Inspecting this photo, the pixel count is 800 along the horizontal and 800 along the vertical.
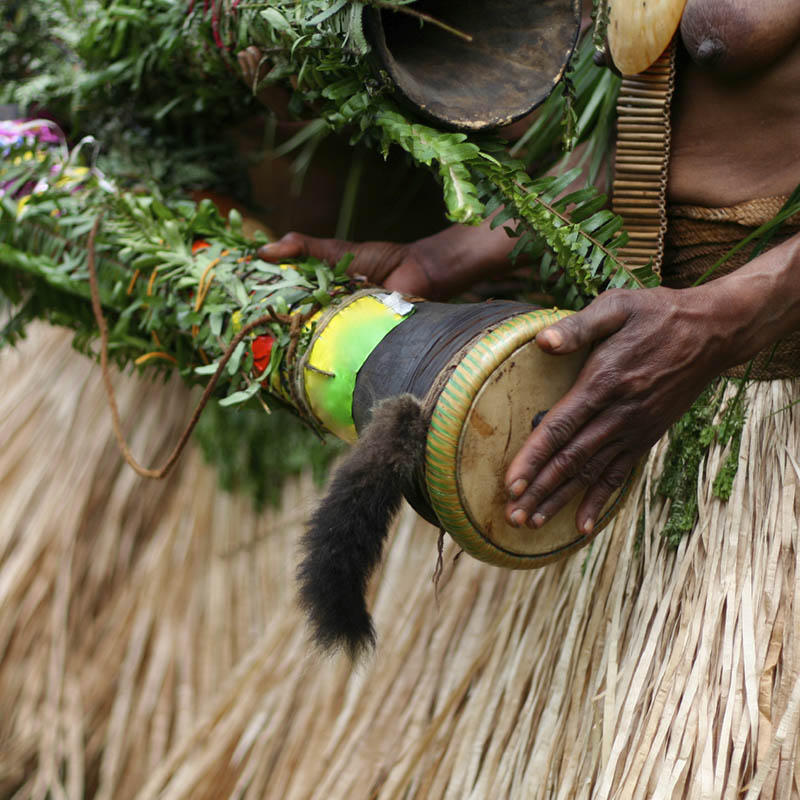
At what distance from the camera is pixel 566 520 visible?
856mm

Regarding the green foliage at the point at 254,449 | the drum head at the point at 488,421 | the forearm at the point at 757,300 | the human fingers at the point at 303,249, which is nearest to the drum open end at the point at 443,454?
the drum head at the point at 488,421

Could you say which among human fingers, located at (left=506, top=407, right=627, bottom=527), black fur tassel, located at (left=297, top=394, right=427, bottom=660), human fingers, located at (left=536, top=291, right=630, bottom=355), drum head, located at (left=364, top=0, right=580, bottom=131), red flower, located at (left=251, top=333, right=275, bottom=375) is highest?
drum head, located at (left=364, top=0, right=580, bottom=131)

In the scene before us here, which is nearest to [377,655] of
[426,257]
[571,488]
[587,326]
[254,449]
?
[254,449]

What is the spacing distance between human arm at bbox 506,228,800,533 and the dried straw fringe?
23 cm

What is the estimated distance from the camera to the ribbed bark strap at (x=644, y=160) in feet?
3.31

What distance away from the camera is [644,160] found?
40.3 inches

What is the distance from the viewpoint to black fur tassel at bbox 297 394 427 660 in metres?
0.75

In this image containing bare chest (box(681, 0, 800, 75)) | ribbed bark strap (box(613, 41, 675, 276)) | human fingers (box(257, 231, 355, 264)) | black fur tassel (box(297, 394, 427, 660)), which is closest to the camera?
black fur tassel (box(297, 394, 427, 660))

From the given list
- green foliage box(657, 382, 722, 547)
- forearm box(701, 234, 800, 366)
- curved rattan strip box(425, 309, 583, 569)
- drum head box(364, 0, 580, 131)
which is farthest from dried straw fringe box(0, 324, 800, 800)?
drum head box(364, 0, 580, 131)

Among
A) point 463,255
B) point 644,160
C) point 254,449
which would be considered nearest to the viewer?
point 644,160

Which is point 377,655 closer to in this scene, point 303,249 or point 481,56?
point 303,249

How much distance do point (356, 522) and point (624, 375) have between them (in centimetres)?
26

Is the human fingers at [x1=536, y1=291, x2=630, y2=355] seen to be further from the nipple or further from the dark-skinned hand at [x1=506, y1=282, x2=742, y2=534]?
the nipple

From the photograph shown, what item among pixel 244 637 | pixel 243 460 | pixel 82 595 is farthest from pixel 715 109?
pixel 82 595
